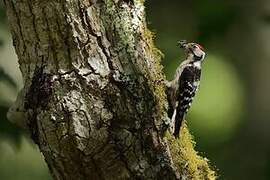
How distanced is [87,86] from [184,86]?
28.5 inches

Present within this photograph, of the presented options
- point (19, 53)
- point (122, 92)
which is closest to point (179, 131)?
point (122, 92)

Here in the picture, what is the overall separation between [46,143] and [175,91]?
1.93 ft

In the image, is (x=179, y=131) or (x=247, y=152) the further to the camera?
(x=247, y=152)

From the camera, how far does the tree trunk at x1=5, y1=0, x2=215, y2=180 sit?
3090 mm

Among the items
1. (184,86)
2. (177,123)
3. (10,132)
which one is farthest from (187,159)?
(10,132)

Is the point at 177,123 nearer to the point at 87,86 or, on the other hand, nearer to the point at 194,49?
the point at 87,86

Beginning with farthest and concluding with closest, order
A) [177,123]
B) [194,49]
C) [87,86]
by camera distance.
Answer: [194,49]
[177,123]
[87,86]

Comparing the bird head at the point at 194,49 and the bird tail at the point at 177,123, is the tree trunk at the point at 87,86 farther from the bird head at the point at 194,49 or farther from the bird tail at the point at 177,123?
Result: the bird head at the point at 194,49

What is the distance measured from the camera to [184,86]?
3.75 meters

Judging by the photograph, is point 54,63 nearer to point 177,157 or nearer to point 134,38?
point 134,38

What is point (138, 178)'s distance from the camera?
10.5 ft

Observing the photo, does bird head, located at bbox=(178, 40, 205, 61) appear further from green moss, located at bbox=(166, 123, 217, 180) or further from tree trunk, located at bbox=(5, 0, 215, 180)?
tree trunk, located at bbox=(5, 0, 215, 180)

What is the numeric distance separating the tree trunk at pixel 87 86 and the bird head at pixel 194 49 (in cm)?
86

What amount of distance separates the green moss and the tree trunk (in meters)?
0.14
